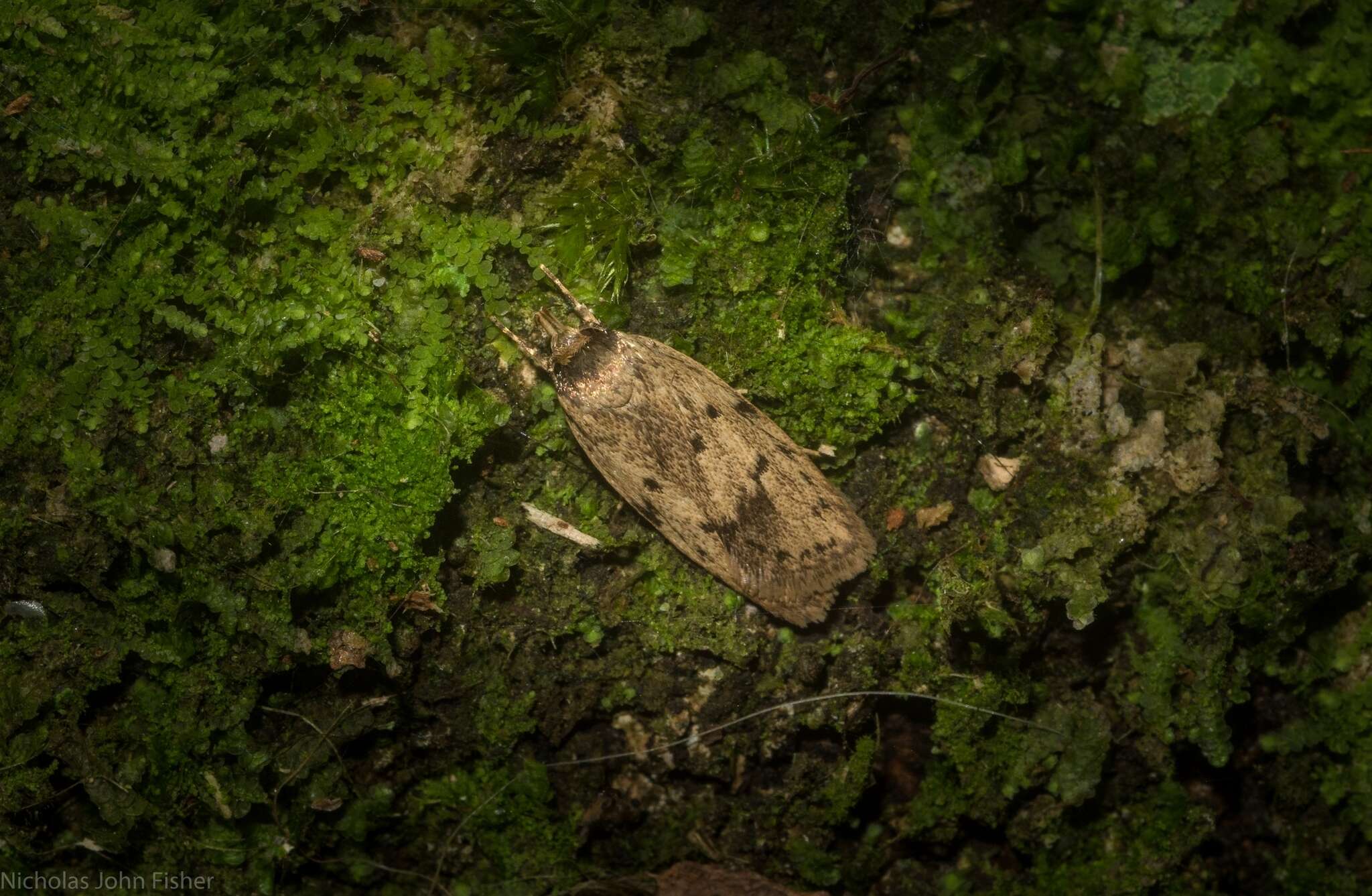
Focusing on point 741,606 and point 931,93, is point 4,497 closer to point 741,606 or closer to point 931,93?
point 741,606

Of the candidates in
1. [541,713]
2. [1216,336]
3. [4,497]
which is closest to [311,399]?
[4,497]

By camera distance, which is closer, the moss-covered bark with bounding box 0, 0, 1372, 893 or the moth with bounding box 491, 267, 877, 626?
the moss-covered bark with bounding box 0, 0, 1372, 893

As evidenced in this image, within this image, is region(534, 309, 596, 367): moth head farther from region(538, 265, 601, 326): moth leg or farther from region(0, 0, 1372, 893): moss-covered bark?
region(0, 0, 1372, 893): moss-covered bark

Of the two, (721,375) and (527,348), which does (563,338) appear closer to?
(527,348)

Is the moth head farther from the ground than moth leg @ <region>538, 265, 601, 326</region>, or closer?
closer

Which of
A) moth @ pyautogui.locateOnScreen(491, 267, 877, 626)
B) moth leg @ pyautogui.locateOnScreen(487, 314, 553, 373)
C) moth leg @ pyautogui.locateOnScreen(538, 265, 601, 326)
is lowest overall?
moth @ pyautogui.locateOnScreen(491, 267, 877, 626)

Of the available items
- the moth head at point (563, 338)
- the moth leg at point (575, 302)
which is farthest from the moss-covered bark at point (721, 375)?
the moth head at point (563, 338)

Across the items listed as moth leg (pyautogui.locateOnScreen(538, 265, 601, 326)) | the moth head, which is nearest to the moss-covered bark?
moth leg (pyautogui.locateOnScreen(538, 265, 601, 326))

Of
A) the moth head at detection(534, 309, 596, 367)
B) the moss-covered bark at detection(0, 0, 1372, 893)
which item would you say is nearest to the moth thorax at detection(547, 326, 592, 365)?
the moth head at detection(534, 309, 596, 367)
